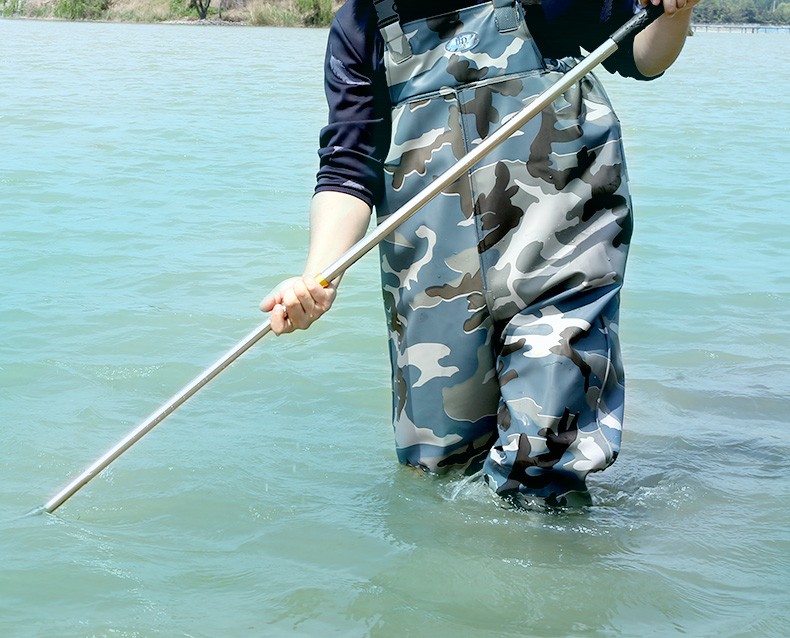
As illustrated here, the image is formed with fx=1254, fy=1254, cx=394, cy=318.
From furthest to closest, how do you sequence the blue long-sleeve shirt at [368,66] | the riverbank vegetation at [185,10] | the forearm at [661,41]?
the riverbank vegetation at [185,10] < the blue long-sleeve shirt at [368,66] < the forearm at [661,41]

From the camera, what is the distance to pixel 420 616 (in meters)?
2.56

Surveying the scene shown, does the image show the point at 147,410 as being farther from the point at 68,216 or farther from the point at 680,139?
the point at 680,139

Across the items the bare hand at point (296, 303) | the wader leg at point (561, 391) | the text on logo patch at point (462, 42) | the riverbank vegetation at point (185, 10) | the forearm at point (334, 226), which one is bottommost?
the riverbank vegetation at point (185, 10)

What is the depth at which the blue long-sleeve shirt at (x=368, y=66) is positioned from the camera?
2.67 m

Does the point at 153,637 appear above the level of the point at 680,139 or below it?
above

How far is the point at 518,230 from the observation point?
2658mm

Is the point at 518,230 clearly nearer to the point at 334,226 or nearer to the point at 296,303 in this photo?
the point at 334,226

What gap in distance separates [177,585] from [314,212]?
0.87 metres

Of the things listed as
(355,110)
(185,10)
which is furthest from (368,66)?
(185,10)

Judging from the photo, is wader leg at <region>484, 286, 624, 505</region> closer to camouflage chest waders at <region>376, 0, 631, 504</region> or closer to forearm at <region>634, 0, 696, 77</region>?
camouflage chest waders at <region>376, 0, 631, 504</region>

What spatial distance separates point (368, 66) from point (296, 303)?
57 cm

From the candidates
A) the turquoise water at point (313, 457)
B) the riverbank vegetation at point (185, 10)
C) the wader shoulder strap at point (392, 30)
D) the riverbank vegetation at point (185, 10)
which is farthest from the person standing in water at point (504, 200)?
the riverbank vegetation at point (185, 10)

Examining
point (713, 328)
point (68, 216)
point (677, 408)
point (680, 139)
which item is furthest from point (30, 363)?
point (680, 139)

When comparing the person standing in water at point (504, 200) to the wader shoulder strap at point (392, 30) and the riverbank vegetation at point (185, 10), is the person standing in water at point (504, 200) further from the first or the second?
the riverbank vegetation at point (185, 10)
